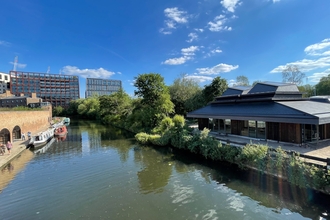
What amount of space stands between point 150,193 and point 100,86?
118m

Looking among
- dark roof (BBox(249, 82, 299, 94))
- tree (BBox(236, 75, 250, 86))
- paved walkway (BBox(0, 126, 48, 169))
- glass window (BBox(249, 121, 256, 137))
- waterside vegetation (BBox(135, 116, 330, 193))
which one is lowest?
paved walkway (BBox(0, 126, 48, 169))

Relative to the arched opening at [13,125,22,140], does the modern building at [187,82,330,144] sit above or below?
above

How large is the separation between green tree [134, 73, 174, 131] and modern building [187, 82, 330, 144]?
272 inches

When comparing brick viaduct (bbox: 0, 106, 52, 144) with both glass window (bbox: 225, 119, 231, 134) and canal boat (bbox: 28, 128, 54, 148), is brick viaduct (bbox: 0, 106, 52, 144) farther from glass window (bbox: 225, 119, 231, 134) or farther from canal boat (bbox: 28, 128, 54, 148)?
glass window (bbox: 225, 119, 231, 134)

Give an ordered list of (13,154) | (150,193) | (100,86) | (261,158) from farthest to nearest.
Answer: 1. (100,86)
2. (13,154)
3. (261,158)
4. (150,193)

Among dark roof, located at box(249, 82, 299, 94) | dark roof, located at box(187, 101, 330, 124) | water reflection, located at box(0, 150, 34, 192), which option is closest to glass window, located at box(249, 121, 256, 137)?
dark roof, located at box(187, 101, 330, 124)

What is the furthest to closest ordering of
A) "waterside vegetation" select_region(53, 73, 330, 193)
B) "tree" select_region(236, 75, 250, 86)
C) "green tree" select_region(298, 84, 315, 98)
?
1. "tree" select_region(236, 75, 250, 86)
2. "green tree" select_region(298, 84, 315, 98)
3. "waterside vegetation" select_region(53, 73, 330, 193)

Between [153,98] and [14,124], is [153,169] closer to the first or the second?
[153,98]

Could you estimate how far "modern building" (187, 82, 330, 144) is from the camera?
12.1 m

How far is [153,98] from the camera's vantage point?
2711cm

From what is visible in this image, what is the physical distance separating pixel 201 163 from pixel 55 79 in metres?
95.6

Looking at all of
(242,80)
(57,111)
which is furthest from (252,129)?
(57,111)

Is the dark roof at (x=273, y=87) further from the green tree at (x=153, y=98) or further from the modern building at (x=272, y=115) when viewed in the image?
the green tree at (x=153, y=98)

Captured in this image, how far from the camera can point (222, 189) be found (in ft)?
30.6
